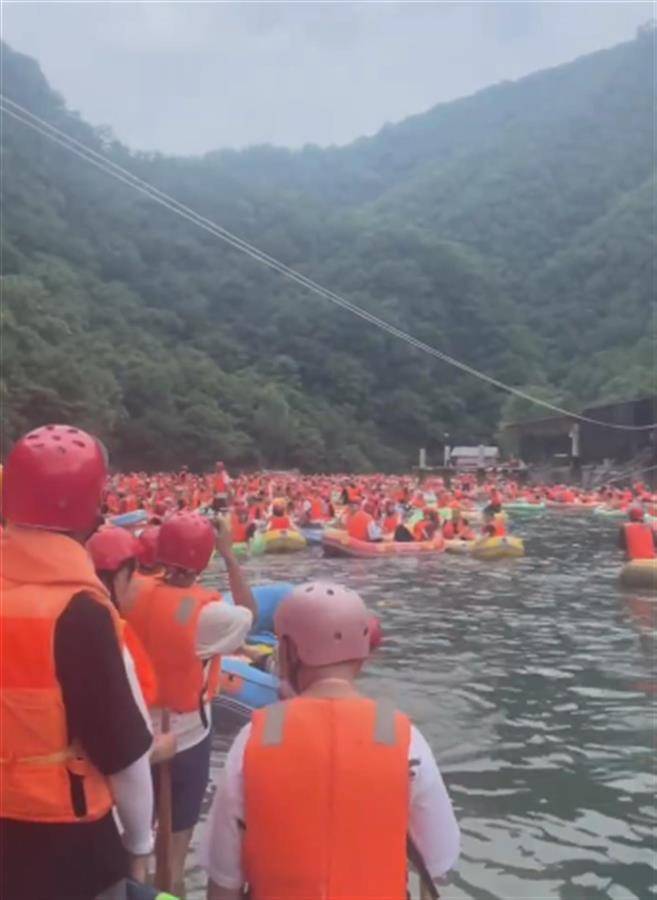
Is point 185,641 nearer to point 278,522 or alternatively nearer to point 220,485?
point 278,522

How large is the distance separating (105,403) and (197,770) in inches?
1723

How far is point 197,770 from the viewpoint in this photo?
4172 millimetres

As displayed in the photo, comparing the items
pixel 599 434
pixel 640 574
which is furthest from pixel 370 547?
pixel 599 434

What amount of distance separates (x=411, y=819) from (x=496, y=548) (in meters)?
18.9

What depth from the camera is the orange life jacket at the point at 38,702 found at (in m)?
2.29

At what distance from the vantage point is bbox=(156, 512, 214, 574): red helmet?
13.6 ft

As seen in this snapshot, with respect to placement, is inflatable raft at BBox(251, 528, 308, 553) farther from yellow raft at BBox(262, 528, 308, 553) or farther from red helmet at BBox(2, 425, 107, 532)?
red helmet at BBox(2, 425, 107, 532)

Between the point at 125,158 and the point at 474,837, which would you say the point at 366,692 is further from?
the point at 125,158

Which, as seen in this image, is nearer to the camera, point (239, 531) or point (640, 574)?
point (640, 574)

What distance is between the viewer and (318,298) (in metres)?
84.8

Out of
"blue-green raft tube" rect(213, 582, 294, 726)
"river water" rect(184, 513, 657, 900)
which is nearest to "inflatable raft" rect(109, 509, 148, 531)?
"river water" rect(184, 513, 657, 900)

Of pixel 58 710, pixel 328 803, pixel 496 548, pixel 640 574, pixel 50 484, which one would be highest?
pixel 50 484

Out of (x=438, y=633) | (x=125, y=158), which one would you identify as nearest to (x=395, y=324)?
(x=125, y=158)

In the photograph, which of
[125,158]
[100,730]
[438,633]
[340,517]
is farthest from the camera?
[125,158]
